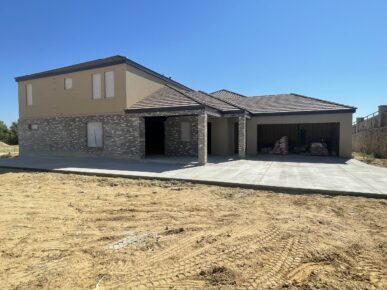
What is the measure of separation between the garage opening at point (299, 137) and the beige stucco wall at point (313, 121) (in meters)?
1.46

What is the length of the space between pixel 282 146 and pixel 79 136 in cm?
1407

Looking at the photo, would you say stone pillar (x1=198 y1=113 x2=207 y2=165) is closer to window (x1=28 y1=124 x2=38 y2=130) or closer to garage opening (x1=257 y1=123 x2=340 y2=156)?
garage opening (x1=257 y1=123 x2=340 y2=156)

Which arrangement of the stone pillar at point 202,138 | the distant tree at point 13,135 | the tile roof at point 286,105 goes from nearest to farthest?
the stone pillar at point 202,138 → the tile roof at point 286,105 → the distant tree at point 13,135

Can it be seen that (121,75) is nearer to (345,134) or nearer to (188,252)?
(188,252)

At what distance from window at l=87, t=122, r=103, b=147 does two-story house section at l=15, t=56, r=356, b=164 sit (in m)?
0.06

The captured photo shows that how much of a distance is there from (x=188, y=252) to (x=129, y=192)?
4.14 m

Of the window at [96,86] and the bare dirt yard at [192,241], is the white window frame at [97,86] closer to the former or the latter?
the window at [96,86]

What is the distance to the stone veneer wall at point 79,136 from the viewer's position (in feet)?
46.2

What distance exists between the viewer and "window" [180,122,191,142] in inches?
634

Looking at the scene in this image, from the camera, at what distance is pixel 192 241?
13.2 ft

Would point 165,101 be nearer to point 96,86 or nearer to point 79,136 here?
point 96,86

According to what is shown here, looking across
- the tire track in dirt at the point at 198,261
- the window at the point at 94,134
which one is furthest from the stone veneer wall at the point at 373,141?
the window at the point at 94,134

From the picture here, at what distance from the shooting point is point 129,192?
7.33m

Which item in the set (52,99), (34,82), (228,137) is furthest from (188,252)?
(34,82)
